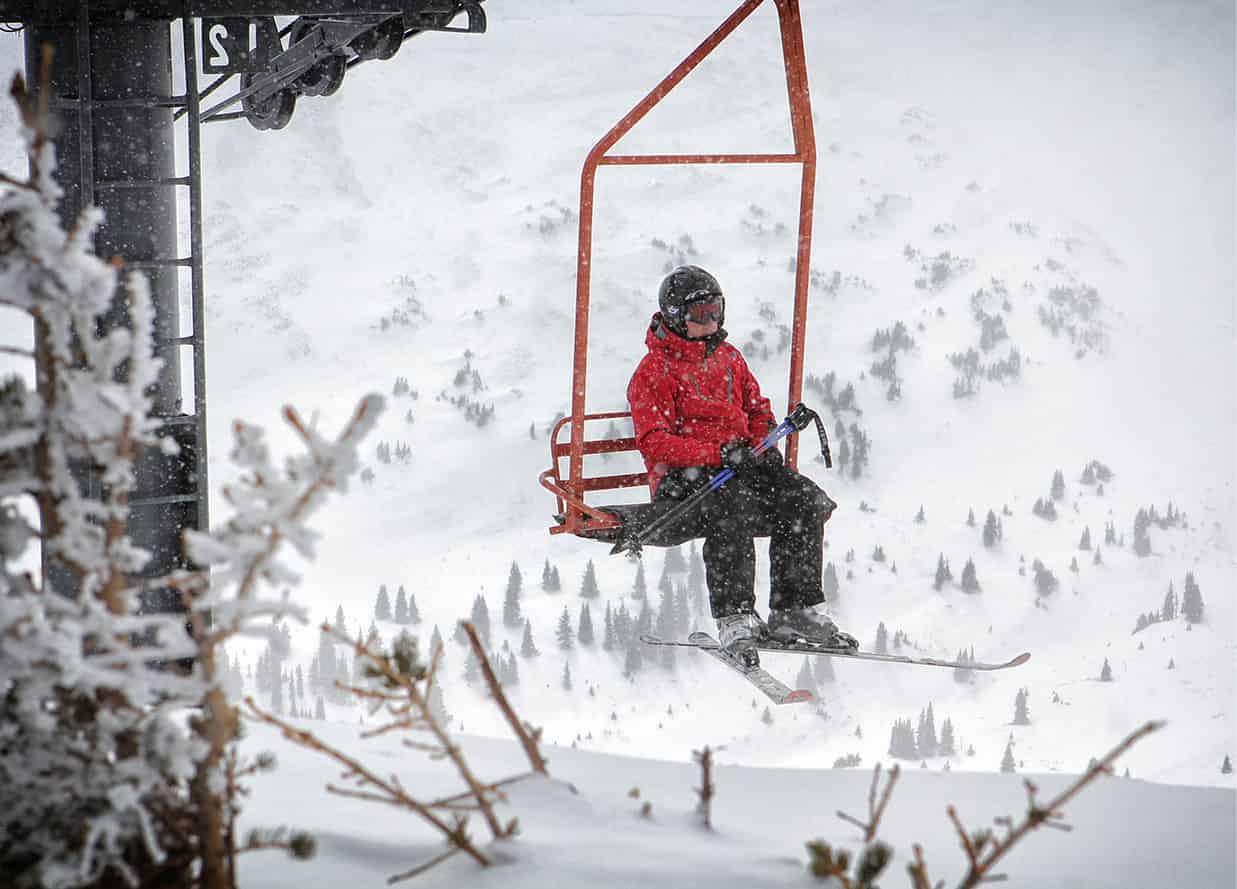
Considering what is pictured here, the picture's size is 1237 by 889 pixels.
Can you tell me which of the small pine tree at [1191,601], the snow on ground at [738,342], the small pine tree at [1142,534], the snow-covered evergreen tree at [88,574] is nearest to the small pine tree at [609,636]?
the snow on ground at [738,342]

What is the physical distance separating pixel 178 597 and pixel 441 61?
53.9m

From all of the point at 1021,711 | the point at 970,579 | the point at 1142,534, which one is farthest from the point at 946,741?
the point at 1142,534

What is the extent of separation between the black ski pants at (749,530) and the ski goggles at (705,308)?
632mm

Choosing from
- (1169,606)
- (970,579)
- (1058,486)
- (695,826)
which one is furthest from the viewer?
(1058,486)

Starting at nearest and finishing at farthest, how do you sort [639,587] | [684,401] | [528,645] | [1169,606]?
1. [684,401]
2. [528,645]
3. [639,587]
4. [1169,606]

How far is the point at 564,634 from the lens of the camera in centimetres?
3112

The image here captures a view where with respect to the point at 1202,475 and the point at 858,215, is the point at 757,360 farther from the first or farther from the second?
the point at 1202,475

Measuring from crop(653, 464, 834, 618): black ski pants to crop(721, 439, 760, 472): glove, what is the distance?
87 millimetres

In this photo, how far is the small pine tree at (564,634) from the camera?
101 ft

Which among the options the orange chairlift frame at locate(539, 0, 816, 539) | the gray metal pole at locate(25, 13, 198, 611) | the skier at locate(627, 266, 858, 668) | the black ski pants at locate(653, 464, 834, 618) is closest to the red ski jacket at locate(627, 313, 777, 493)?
the skier at locate(627, 266, 858, 668)

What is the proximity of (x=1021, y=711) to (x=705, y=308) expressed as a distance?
30.7 meters

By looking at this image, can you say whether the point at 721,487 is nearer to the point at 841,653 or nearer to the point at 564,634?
the point at 841,653

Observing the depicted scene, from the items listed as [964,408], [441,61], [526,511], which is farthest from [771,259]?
[441,61]

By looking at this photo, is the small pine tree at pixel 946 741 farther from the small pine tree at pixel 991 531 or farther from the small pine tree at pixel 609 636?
the small pine tree at pixel 609 636
